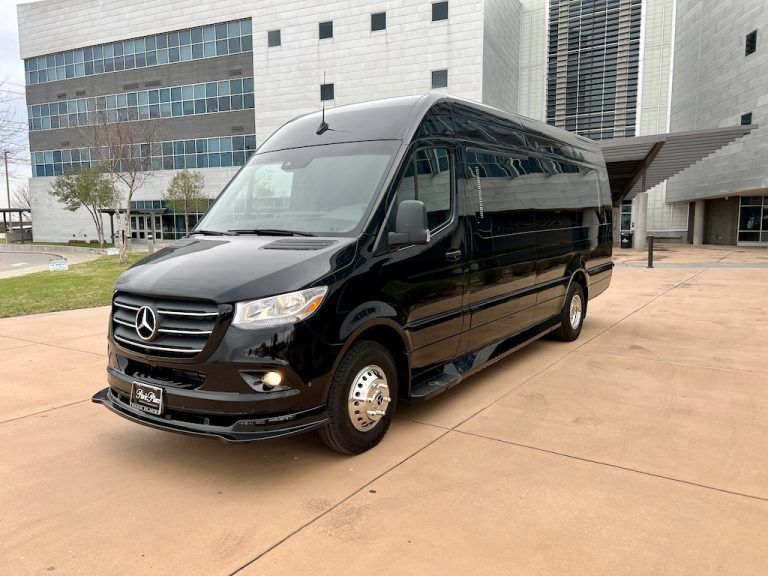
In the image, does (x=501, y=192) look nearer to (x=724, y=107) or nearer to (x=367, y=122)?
(x=367, y=122)

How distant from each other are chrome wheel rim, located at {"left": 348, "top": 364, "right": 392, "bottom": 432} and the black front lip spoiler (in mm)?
304

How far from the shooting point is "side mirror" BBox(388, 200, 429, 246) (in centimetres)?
387

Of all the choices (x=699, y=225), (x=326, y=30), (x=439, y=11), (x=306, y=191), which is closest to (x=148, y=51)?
(x=326, y=30)

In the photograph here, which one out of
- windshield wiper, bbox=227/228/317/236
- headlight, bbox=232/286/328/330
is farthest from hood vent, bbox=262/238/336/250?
headlight, bbox=232/286/328/330

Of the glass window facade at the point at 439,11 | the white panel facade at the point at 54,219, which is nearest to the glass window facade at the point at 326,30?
the glass window facade at the point at 439,11

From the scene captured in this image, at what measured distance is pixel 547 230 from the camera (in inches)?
249

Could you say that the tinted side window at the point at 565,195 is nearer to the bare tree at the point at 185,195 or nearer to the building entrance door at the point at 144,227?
the bare tree at the point at 185,195

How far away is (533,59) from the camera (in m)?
45.3

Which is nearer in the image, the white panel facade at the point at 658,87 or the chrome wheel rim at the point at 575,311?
the chrome wheel rim at the point at 575,311

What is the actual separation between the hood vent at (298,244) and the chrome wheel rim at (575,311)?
15.3ft

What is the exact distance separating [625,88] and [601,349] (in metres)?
40.8

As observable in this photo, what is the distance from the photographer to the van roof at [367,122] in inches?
173

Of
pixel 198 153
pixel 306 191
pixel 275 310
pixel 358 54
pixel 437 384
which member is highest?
pixel 358 54

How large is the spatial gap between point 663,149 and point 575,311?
70.7 feet
